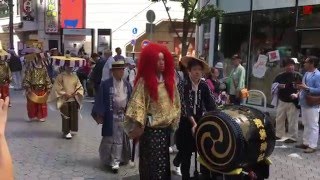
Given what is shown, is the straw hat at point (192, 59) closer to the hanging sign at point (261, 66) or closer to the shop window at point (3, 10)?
the hanging sign at point (261, 66)

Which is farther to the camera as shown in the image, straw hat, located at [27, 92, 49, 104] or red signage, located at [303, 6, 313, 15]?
red signage, located at [303, 6, 313, 15]

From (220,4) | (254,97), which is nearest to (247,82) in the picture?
(220,4)

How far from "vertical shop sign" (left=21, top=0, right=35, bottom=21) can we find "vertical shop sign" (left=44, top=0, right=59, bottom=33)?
1.72m

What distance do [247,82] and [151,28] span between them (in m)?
3.62

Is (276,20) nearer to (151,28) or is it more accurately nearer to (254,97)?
(151,28)

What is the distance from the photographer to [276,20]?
13.1m

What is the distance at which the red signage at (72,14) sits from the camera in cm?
2931

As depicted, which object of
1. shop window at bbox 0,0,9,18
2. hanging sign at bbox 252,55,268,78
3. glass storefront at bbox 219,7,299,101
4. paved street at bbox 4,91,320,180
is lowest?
paved street at bbox 4,91,320,180

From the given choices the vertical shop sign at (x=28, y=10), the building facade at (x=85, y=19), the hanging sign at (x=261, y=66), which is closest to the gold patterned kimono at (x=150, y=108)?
the hanging sign at (x=261, y=66)

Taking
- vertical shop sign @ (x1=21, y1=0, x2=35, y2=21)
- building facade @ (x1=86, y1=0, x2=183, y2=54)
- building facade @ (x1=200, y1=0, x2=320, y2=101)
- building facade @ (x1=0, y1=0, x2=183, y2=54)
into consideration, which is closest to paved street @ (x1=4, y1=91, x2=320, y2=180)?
building facade @ (x1=200, y1=0, x2=320, y2=101)

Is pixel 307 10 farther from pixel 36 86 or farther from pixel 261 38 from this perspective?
→ pixel 36 86

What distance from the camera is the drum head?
14.0 ft

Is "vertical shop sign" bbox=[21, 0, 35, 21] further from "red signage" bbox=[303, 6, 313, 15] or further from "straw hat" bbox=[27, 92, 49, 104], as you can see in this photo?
"red signage" bbox=[303, 6, 313, 15]

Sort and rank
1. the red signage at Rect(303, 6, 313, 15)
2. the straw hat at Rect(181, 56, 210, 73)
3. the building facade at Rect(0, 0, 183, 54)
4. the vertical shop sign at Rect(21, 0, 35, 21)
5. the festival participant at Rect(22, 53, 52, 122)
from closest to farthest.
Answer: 1. the straw hat at Rect(181, 56, 210, 73)
2. the festival participant at Rect(22, 53, 52, 122)
3. the red signage at Rect(303, 6, 313, 15)
4. the building facade at Rect(0, 0, 183, 54)
5. the vertical shop sign at Rect(21, 0, 35, 21)
